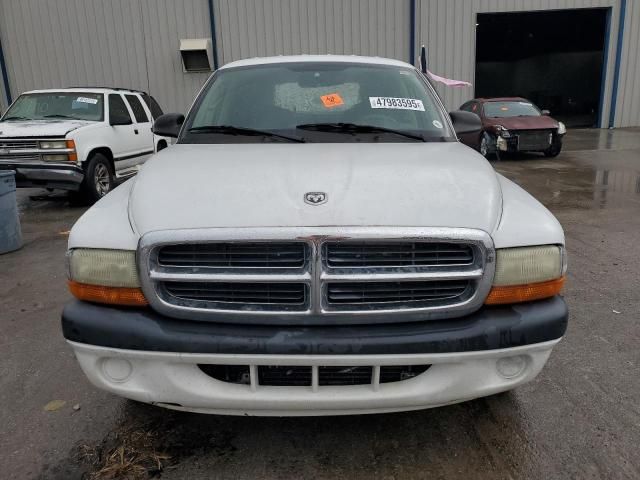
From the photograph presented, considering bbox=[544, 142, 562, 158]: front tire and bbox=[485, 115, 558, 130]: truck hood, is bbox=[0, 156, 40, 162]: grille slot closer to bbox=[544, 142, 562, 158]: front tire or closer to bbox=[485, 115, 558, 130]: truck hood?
bbox=[485, 115, 558, 130]: truck hood

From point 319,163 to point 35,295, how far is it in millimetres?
3234

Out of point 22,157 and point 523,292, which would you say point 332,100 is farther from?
point 22,157

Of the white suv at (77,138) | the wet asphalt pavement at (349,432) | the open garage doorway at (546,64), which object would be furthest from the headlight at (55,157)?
the open garage doorway at (546,64)

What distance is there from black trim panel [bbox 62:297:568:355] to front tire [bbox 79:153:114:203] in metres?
6.41

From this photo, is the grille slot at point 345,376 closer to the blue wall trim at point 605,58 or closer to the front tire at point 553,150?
the front tire at point 553,150

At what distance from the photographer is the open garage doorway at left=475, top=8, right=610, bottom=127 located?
2773 centimetres

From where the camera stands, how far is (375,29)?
17391 mm

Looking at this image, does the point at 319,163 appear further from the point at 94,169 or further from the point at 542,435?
the point at 94,169

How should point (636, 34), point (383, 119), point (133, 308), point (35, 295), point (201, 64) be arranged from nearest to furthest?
point (133, 308) < point (383, 119) < point (35, 295) < point (201, 64) < point (636, 34)

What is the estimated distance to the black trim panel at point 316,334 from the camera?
1937mm

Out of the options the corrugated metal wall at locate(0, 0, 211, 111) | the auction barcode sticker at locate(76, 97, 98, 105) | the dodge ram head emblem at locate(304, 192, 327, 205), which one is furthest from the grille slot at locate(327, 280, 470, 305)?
the corrugated metal wall at locate(0, 0, 211, 111)

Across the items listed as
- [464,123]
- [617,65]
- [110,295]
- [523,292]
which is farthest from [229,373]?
[617,65]

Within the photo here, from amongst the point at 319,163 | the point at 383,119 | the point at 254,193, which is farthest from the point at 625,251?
the point at 254,193

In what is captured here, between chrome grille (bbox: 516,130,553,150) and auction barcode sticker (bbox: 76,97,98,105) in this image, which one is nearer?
auction barcode sticker (bbox: 76,97,98,105)
